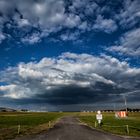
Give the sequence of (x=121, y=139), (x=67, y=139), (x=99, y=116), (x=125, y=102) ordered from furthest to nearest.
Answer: (x=125, y=102)
(x=99, y=116)
(x=121, y=139)
(x=67, y=139)

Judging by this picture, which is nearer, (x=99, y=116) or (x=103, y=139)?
(x=103, y=139)

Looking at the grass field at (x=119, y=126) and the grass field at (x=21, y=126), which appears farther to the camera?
the grass field at (x=119, y=126)

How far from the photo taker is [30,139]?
86.2 ft

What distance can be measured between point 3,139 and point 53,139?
5871mm

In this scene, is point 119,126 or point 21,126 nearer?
point 119,126

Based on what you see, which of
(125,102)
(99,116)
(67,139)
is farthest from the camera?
(125,102)

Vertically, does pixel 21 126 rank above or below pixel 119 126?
below

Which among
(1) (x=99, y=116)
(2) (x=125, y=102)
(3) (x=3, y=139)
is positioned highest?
(2) (x=125, y=102)

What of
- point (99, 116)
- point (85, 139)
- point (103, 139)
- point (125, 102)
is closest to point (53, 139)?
point (85, 139)

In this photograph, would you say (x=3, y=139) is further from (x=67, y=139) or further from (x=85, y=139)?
(x=85, y=139)

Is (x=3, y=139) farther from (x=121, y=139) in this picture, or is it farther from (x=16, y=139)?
(x=121, y=139)

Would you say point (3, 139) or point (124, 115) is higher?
point (124, 115)

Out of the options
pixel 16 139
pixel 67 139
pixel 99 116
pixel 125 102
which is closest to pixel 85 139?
pixel 67 139

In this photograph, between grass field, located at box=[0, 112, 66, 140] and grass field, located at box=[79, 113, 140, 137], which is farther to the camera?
grass field, located at box=[79, 113, 140, 137]
